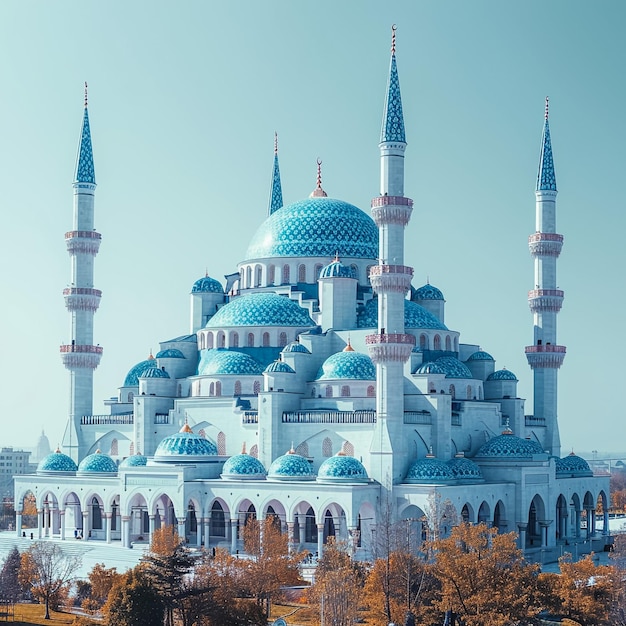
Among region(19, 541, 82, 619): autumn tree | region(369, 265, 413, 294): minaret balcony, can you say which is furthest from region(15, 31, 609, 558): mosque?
region(19, 541, 82, 619): autumn tree

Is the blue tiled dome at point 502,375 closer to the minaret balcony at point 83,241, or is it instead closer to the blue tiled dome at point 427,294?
the blue tiled dome at point 427,294

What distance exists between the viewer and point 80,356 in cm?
5725

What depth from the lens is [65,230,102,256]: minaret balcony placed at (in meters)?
57.8

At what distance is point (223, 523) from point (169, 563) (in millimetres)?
15114

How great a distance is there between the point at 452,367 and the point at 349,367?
427 centimetres

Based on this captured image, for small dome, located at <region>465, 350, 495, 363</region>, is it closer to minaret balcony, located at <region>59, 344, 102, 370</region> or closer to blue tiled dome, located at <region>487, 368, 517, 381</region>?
blue tiled dome, located at <region>487, 368, 517, 381</region>

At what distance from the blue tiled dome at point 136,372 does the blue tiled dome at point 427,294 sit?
35.9 ft

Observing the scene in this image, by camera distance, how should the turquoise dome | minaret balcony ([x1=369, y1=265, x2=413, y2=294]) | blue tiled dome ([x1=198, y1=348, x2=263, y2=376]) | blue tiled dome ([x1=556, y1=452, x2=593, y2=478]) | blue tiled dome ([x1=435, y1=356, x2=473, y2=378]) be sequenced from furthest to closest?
blue tiled dome ([x1=556, y1=452, x2=593, y2=478]) < blue tiled dome ([x1=198, y1=348, x2=263, y2=376]) < blue tiled dome ([x1=435, y1=356, x2=473, y2=378]) < the turquoise dome < minaret balcony ([x1=369, y1=265, x2=413, y2=294])

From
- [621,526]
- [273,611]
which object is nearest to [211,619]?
[273,611]

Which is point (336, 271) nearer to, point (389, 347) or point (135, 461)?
point (389, 347)

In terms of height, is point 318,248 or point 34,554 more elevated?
point 318,248

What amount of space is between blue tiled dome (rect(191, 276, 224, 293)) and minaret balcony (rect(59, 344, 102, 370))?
5.51 metres

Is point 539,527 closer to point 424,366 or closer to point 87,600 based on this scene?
point 424,366

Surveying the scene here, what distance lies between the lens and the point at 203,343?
2266 inches
